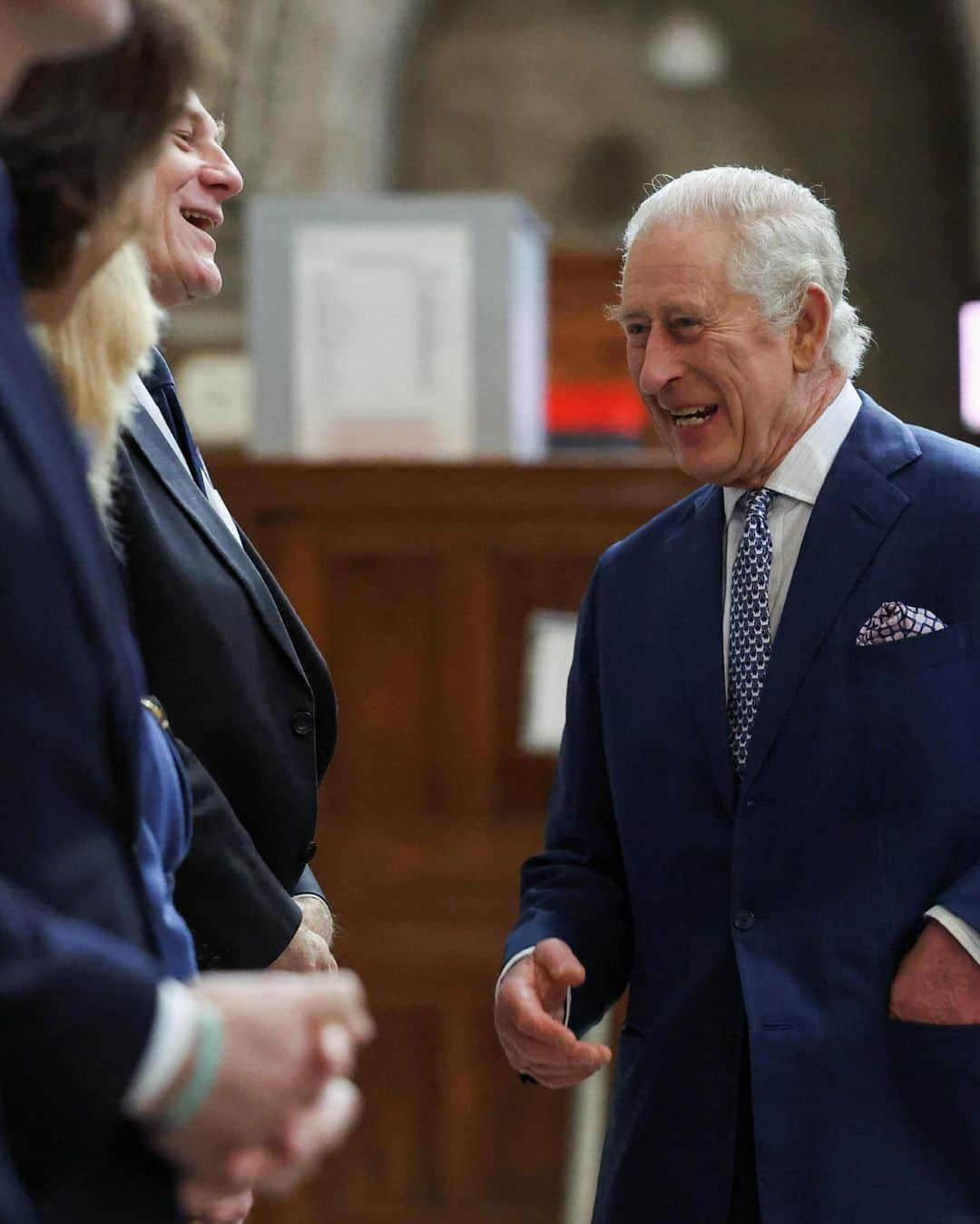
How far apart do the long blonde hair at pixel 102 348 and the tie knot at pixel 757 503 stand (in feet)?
2.65

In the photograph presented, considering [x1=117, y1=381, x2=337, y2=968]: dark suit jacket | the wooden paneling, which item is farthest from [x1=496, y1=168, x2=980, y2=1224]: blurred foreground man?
the wooden paneling

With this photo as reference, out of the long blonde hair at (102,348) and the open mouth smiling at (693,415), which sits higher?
the long blonde hair at (102,348)

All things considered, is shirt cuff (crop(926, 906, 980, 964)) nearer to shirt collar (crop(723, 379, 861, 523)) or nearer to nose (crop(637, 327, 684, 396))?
shirt collar (crop(723, 379, 861, 523))

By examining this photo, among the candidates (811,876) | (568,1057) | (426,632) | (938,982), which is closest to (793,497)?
(811,876)

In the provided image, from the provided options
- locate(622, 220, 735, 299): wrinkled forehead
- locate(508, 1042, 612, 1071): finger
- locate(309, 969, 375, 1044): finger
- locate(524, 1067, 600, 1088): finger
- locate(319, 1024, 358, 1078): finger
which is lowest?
locate(524, 1067, 600, 1088): finger

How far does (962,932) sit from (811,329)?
0.70m

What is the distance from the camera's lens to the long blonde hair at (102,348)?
125cm

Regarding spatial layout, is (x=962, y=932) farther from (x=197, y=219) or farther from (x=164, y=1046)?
(x=197, y=219)

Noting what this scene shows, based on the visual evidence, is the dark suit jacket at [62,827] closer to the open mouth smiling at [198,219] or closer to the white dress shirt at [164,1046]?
the white dress shirt at [164,1046]

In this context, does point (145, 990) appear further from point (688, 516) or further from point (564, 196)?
point (564, 196)

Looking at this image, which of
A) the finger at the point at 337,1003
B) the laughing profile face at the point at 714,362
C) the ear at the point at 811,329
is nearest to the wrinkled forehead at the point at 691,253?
the laughing profile face at the point at 714,362

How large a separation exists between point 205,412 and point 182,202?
326 cm

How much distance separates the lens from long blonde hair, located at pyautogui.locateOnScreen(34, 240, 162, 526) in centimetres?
125

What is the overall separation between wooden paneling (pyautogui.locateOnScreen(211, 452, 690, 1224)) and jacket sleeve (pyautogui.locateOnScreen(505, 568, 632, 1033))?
5.45 ft
